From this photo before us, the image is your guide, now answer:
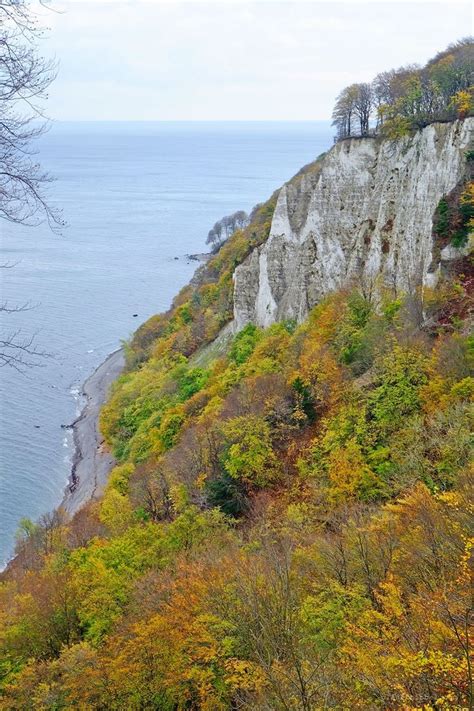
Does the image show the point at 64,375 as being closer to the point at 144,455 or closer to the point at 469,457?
the point at 144,455

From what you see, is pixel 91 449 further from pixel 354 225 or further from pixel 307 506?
pixel 307 506

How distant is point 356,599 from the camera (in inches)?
537

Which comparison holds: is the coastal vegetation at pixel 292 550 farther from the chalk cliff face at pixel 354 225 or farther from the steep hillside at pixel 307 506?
the chalk cliff face at pixel 354 225

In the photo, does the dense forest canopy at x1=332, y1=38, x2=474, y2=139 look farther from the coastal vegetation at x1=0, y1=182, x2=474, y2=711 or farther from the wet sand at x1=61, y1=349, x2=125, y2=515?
the wet sand at x1=61, y1=349, x2=125, y2=515

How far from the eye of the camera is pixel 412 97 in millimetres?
38781

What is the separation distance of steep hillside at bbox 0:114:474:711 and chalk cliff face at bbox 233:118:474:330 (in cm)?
17

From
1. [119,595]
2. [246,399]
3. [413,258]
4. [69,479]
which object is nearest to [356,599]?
[119,595]

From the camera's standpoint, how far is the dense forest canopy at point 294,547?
11180 millimetres

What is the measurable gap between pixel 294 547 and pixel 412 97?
33.0 metres

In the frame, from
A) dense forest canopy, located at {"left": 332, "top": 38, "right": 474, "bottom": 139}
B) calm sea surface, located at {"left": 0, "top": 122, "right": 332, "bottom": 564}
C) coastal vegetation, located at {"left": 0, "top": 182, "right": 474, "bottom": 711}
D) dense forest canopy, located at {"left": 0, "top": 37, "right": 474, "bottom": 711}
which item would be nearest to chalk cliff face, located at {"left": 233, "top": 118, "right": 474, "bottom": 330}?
dense forest canopy, located at {"left": 332, "top": 38, "right": 474, "bottom": 139}

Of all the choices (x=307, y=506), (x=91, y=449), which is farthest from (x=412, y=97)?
(x=91, y=449)

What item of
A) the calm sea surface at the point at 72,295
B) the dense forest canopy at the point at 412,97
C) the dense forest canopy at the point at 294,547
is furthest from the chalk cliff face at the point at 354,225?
the calm sea surface at the point at 72,295

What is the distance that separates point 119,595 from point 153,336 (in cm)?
5143

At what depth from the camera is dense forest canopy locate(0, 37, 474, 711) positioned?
11.2 meters
